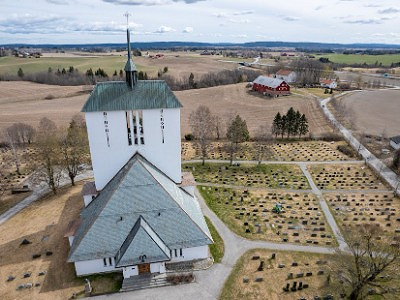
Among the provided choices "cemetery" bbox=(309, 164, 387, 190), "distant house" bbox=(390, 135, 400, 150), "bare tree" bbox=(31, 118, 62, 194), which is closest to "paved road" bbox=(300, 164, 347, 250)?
"cemetery" bbox=(309, 164, 387, 190)

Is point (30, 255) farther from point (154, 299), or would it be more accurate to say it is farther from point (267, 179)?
point (267, 179)

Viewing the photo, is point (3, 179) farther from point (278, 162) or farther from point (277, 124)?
point (277, 124)

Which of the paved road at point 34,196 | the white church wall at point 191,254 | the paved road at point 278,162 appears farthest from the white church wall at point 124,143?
the paved road at point 278,162

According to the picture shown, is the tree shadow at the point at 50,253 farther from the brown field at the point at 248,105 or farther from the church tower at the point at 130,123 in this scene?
the brown field at the point at 248,105

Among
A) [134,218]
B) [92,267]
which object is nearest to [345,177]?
[134,218]

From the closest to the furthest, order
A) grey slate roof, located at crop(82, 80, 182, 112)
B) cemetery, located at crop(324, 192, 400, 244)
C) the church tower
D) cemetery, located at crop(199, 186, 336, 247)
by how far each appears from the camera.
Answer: grey slate roof, located at crop(82, 80, 182, 112), the church tower, cemetery, located at crop(199, 186, 336, 247), cemetery, located at crop(324, 192, 400, 244)

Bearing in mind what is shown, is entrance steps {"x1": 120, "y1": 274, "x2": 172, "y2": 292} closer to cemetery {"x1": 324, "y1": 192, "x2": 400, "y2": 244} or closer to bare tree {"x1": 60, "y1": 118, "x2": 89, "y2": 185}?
cemetery {"x1": 324, "y1": 192, "x2": 400, "y2": 244}
